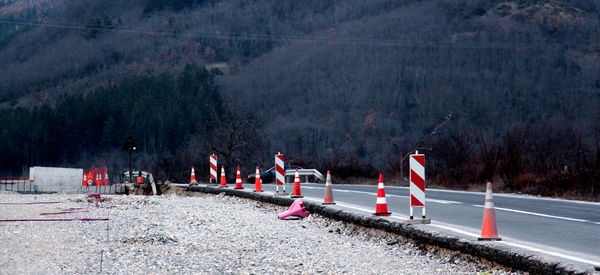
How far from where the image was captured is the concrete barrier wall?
36156 millimetres

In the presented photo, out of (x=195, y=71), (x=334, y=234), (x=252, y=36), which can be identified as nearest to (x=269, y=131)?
(x=195, y=71)

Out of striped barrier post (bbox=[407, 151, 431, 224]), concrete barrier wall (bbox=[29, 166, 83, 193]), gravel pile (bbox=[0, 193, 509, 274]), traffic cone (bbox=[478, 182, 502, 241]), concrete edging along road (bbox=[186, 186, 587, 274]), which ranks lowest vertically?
concrete barrier wall (bbox=[29, 166, 83, 193])

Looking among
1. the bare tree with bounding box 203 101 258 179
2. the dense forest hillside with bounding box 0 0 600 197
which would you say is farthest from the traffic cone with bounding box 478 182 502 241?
the dense forest hillside with bounding box 0 0 600 197

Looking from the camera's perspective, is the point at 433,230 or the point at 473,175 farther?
the point at 473,175

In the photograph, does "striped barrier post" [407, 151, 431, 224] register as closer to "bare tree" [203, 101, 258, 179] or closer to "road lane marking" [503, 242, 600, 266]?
"road lane marking" [503, 242, 600, 266]

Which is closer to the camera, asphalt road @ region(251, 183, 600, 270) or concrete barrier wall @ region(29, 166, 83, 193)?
asphalt road @ region(251, 183, 600, 270)

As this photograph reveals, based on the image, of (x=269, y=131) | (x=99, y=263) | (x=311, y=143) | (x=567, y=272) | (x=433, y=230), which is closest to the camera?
(x=567, y=272)

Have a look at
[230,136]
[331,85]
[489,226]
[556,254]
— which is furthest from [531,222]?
[331,85]

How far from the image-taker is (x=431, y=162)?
113 ft

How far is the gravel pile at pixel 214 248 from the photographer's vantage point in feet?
28.2

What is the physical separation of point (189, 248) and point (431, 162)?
25.4 meters

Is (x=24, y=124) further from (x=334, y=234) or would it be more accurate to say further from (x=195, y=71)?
(x=334, y=234)

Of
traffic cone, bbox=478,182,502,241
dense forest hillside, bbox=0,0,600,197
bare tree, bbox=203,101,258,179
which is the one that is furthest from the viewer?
dense forest hillside, bbox=0,0,600,197

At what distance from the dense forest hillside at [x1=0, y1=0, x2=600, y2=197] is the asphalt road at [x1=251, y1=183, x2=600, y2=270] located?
121ft
